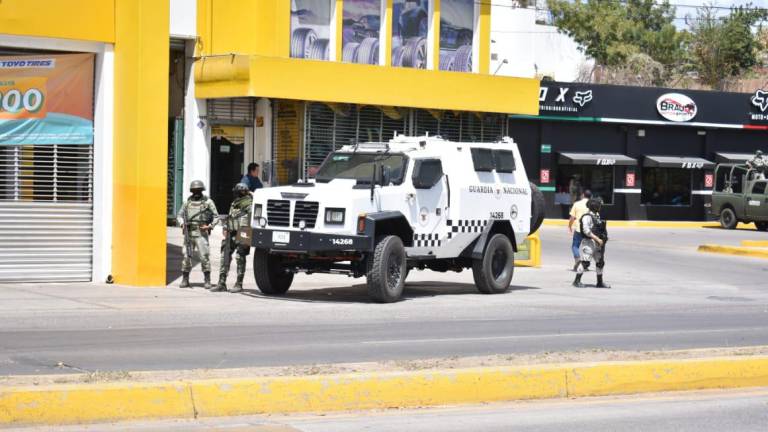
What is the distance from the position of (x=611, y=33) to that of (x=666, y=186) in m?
30.4

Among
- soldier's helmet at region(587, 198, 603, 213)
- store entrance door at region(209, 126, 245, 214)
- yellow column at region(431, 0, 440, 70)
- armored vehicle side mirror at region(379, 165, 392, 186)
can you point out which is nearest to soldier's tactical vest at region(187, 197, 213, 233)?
armored vehicle side mirror at region(379, 165, 392, 186)

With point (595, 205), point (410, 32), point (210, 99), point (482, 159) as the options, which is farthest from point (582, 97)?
point (482, 159)

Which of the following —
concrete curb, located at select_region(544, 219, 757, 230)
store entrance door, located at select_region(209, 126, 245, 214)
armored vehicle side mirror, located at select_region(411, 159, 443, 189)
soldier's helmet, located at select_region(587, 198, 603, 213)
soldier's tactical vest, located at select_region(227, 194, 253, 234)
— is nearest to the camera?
armored vehicle side mirror, located at select_region(411, 159, 443, 189)

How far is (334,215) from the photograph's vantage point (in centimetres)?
1773

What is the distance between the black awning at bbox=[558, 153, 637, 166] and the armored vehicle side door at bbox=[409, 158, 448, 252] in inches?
1038

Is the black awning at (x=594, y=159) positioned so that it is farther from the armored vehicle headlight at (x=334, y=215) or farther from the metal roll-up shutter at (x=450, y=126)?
the armored vehicle headlight at (x=334, y=215)

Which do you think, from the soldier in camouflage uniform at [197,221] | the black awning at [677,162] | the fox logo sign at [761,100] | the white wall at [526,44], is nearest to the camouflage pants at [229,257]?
the soldier in camouflage uniform at [197,221]

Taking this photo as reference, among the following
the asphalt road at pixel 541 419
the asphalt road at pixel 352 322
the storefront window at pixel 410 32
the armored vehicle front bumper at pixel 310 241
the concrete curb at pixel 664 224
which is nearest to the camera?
the asphalt road at pixel 541 419

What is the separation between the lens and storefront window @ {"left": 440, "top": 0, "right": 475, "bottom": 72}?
30844mm

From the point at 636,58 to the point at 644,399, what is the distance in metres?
59.4

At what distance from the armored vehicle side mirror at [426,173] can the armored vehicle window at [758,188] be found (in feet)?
84.9

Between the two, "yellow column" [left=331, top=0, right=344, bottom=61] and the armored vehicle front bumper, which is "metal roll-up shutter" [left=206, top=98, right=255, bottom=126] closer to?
"yellow column" [left=331, top=0, right=344, bottom=61]

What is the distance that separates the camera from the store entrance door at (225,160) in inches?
1144

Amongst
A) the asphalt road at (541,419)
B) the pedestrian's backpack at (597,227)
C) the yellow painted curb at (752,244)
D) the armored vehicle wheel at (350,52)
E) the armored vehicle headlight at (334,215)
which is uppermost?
the armored vehicle wheel at (350,52)
